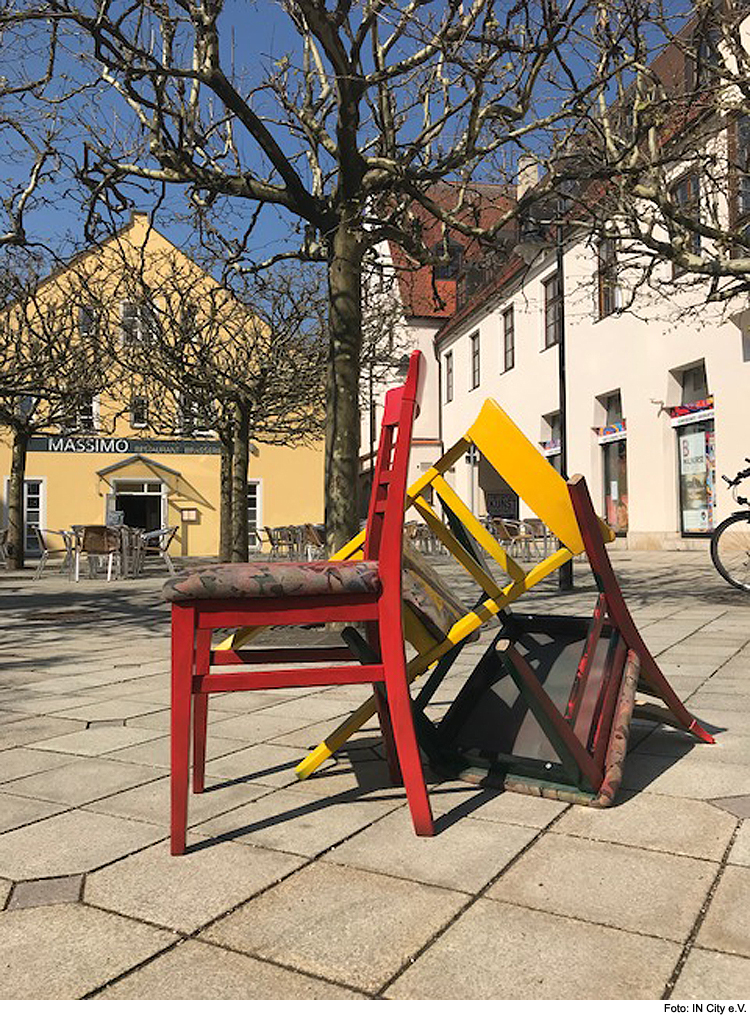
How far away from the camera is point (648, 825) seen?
2592 mm

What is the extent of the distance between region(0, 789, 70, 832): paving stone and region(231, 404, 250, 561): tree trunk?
11236mm

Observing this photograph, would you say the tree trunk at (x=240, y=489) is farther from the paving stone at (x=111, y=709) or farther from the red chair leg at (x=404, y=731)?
the red chair leg at (x=404, y=731)

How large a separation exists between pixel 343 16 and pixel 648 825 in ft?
18.4

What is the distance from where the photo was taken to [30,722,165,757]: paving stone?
3.65 m

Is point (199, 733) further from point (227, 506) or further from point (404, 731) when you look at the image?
point (227, 506)

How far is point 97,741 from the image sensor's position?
381 centimetres

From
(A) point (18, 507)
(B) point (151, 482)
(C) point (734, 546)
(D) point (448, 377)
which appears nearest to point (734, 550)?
(C) point (734, 546)

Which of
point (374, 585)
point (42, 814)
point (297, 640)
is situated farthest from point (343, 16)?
→ point (42, 814)

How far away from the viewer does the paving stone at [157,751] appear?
11.3 ft

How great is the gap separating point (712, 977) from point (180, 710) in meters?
1.39

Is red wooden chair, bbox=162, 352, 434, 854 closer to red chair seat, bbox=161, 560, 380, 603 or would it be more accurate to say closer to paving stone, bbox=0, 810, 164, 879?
red chair seat, bbox=161, 560, 380, 603

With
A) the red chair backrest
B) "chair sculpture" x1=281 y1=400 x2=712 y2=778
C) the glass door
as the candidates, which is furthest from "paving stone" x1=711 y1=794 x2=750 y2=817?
the glass door

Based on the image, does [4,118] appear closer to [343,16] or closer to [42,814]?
[343,16]

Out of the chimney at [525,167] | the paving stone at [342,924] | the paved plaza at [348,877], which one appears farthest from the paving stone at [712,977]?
the chimney at [525,167]
